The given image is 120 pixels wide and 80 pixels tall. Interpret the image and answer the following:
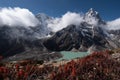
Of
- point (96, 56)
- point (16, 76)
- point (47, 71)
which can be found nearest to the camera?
point (16, 76)

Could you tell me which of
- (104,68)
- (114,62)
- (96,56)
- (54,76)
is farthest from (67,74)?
(96,56)

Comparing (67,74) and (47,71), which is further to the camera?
(47,71)

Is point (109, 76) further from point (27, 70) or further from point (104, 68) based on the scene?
point (27, 70)

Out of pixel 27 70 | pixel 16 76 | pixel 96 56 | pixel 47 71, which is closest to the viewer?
pixel 16 76

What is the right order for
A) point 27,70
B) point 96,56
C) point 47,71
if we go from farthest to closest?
point 96,56 → point 47,71 → point 27,70

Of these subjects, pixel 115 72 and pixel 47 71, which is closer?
pixel 115 72

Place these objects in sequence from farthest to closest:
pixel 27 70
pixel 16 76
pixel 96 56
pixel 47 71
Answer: pixel 96 56 → pixel 47 71 → pixel 27 70 → pixel 16 76

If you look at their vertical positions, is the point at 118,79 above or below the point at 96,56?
below

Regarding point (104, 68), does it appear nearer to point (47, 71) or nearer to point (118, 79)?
point (118, 79)

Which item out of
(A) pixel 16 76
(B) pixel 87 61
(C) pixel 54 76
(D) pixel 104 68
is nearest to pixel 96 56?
(B) pixel 87 61
